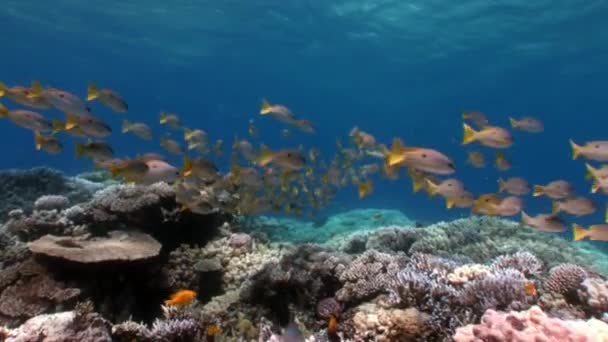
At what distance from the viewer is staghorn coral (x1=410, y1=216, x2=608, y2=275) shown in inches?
424

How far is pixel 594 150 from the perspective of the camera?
8.47 m

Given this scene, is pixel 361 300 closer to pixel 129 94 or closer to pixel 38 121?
pixel 38 121

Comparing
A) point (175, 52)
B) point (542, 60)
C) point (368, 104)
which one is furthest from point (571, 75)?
point (175, 52)

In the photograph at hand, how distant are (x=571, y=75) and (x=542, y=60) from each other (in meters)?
6.47

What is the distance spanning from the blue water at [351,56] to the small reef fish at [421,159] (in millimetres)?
9348

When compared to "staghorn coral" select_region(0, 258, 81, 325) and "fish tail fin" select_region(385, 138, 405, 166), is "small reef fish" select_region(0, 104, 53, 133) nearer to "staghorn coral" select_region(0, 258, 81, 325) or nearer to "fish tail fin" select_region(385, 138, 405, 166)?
"staghorn coral" select_region(0, 258, 81, 325)

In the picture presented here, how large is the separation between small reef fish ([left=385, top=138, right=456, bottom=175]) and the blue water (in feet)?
30.7

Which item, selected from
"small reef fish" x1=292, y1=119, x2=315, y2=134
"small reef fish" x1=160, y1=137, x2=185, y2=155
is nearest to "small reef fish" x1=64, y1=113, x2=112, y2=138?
"small reef fish" x1=160, y1=137, x2=185, y2=155

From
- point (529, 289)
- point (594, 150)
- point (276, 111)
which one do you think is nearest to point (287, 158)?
point (276, 111)

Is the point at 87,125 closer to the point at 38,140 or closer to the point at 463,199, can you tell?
the point at 38,140

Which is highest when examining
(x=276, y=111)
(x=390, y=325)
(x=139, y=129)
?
(x=276, y=111)

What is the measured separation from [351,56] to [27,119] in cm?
4336

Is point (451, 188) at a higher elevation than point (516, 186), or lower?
lower

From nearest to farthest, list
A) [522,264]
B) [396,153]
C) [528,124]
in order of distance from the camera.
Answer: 1. [522,264]
2. [396,153]
3. [528,124]
